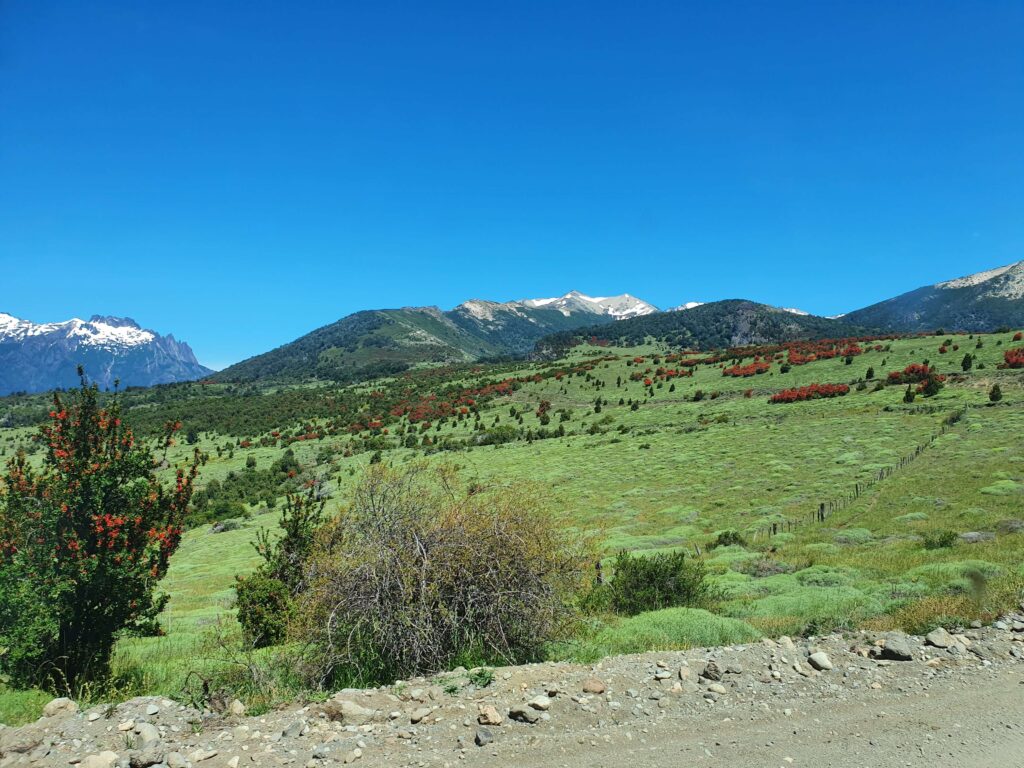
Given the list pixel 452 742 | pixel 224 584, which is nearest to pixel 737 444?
pixel 224 584

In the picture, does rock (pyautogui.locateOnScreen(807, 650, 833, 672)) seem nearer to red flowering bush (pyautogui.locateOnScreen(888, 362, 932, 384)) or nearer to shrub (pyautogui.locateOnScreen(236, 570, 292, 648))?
shrub (pyautogui.locateOnScreen(236, 570, 292, 648))

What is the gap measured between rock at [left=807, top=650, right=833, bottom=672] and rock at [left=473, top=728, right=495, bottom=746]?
472 centimetres

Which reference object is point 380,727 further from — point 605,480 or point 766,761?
point 605,480

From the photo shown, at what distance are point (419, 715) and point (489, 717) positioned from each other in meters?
0.92

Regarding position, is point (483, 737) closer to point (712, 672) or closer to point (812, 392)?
point (712, 672)

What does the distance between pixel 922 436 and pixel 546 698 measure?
3590 centimetres

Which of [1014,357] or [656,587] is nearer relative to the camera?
[656,587]

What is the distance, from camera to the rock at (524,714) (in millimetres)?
6223

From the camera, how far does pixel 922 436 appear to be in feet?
104

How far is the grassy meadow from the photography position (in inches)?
380

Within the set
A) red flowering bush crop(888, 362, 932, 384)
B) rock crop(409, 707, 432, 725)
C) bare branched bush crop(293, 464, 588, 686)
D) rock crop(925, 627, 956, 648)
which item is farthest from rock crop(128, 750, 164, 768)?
red flowering bush crop(888, 362, 932, 384)

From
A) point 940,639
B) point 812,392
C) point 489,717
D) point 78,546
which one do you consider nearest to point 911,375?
point 812,392

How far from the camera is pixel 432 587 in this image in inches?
314

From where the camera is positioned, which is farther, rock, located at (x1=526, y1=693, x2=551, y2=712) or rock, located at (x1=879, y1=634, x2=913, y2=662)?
rock, located at (x1=879, y1=634, x2=913, y2=662)
